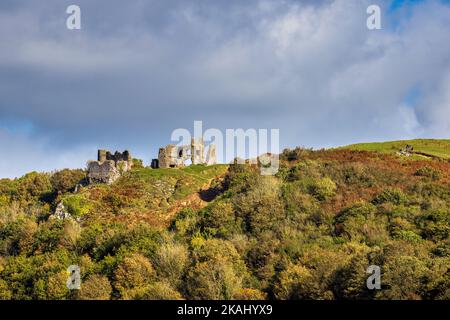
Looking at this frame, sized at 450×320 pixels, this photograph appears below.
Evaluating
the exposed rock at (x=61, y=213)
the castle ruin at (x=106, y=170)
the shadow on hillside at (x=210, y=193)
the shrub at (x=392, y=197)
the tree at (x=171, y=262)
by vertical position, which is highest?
the castle ruin at (x=106, y=170)

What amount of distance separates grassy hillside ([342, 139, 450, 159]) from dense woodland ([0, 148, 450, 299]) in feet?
24.9

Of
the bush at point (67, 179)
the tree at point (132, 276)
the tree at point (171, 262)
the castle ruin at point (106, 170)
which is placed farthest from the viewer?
the bush at point (67, 179)

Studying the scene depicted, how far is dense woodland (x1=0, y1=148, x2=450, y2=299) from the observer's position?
106ft

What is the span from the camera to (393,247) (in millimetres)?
32844

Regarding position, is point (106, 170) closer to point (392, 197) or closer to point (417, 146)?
point (392, 197)

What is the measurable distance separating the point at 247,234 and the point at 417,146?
32966 mm

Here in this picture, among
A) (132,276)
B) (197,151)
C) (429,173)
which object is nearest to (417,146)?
(429,173)

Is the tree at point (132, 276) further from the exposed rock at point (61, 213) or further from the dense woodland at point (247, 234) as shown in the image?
the exposed rock at point (61, 213)

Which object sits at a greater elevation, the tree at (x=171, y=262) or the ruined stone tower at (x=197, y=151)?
the ruined stone tower at (x=197, y=151)

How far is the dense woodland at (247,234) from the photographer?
32.2 m

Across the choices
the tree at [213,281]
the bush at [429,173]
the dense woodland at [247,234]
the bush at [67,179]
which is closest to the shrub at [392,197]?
the dense woodland at [247,234]

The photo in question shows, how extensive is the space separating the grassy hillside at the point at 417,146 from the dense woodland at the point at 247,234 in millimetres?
7584

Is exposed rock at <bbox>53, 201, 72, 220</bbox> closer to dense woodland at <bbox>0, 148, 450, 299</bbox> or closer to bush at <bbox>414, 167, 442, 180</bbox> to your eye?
dense woodland at <bbox>0, 148, 450, 299</bbox>
